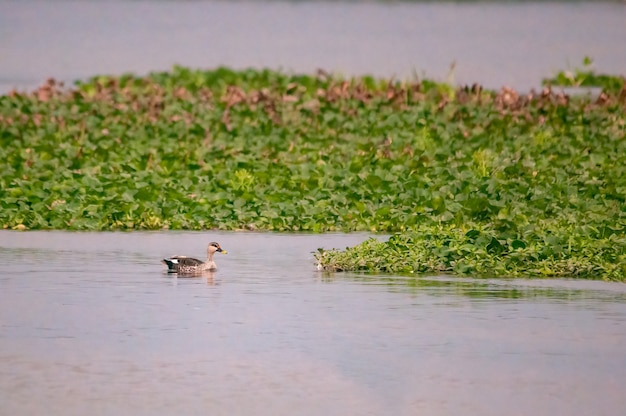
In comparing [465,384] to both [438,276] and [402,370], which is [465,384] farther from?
[438,276]

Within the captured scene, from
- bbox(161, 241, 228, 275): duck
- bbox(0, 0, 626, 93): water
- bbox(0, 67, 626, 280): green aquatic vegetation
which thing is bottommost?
bbox(161, 241, 228, 275): duck

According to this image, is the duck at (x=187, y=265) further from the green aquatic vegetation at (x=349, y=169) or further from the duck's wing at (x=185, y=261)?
the green aquatic vegetation at (x=349, y=169)

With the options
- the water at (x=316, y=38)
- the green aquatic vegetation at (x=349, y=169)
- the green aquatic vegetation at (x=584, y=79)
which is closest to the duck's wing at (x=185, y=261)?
the green aquatic vegetation at (x=349, y=169)

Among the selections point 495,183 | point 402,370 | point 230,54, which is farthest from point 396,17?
A: point 402,370

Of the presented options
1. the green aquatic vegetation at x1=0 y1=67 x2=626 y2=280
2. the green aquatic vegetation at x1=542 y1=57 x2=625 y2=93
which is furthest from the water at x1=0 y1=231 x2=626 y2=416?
the green aquatic vegetation at x1=542 y1=57 x2=625 y2=93

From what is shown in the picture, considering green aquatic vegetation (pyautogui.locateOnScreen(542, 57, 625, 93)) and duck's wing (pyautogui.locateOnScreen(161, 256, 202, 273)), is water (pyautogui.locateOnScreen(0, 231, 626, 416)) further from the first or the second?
green aquatic vegetation (pyautogui.locateOnScreen(542, 57, 625, 93))

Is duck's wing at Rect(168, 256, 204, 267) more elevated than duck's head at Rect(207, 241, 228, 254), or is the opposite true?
duck's head at Rect(207, 241, 228, 254)

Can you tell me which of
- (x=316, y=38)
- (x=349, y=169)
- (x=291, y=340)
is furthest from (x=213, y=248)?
(x=316, y=38)

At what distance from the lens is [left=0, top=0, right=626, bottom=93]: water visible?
134 ft

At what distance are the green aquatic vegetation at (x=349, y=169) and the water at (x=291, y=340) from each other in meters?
0.59

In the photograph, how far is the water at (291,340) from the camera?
10.3 meters

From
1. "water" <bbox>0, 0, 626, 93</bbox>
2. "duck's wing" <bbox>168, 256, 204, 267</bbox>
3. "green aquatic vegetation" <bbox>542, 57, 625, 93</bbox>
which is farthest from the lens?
"water" <bbox>0, 0, 626, 93</bbox>

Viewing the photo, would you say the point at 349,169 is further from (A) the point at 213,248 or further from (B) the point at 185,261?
(B) the point at 185,261

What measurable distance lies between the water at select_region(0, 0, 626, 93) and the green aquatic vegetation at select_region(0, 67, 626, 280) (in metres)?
6.25
